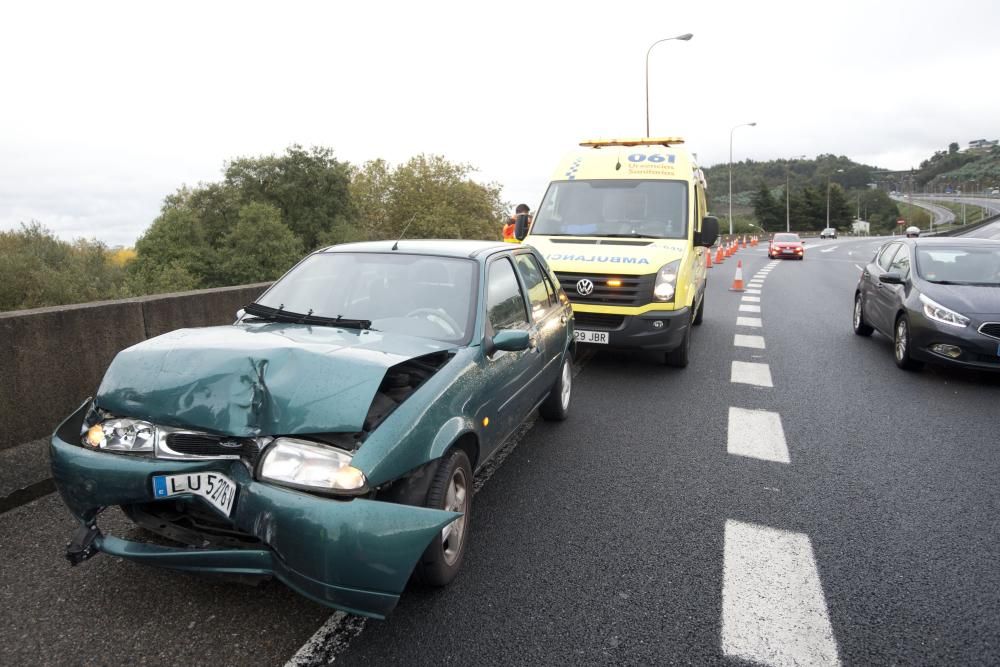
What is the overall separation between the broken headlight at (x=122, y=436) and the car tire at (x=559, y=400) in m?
3.19

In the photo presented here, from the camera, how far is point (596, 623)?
2828 mm

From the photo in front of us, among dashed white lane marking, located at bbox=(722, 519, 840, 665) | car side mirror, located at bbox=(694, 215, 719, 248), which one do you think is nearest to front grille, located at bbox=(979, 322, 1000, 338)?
car side mirror, located at bbox=(694, 215, 719, 248)

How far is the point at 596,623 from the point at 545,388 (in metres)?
2.32

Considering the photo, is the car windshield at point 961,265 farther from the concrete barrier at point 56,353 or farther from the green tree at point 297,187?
the green tree at point 297,187

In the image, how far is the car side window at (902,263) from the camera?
8242mm

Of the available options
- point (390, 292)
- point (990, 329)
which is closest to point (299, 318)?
point (390, 292)

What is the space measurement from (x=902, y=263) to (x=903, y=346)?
1.47 meters

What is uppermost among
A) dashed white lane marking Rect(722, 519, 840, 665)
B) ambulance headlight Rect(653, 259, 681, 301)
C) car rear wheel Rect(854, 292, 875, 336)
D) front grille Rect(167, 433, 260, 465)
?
ambulance headlight Rect(653, 259, 681, 301)

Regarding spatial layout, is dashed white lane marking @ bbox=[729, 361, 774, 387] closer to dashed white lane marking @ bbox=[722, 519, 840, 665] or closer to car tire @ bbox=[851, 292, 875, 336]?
car tire @ bbox=[851, 292, 875, 336]

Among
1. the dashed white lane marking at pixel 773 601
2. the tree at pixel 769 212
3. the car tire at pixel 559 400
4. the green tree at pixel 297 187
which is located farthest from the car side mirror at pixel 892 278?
the tree at pixel 769 212

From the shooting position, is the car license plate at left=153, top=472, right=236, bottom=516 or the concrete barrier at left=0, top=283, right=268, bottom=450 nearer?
the car license plate at left=153, top=472, right=236, bottom=516

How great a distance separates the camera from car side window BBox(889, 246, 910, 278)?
8.24 m

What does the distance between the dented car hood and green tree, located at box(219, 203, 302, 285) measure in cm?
5137

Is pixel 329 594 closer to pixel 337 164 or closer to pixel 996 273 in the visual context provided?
pixel 996 273
